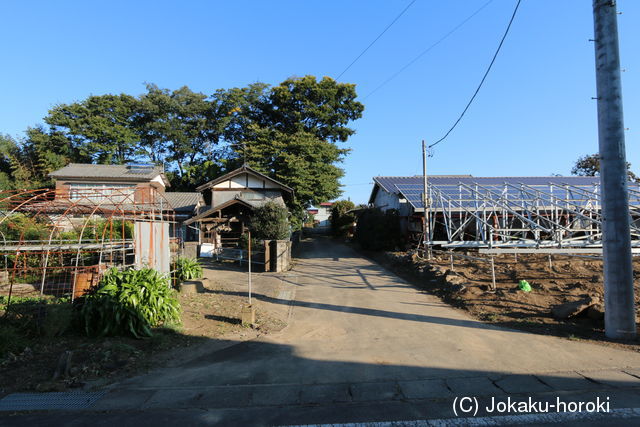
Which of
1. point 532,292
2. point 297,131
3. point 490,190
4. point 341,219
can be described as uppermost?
point 297,131

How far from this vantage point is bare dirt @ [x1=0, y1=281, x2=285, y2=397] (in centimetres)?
494

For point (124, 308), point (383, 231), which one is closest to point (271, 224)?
point (383, 231)

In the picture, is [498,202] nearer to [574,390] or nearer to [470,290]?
[470,290]

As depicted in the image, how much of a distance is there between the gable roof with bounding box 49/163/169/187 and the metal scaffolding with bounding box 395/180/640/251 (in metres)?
21.4

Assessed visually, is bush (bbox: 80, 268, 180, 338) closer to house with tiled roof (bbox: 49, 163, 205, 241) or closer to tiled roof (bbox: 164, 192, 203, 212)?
house with tiled roof (bbox: 49, 163, 205, 241)

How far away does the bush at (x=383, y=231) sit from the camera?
2162cm

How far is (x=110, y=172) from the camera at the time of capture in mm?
29406

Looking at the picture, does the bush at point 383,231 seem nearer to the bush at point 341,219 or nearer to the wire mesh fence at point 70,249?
the wire mesh fence at point 70,249

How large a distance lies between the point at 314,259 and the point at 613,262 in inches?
610

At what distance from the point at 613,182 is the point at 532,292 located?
11.8 feet

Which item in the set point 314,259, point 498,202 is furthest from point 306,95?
point 498,202

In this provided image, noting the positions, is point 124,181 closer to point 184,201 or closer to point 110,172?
point 110,172

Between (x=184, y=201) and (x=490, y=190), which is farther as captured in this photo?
(x=184, y=201)

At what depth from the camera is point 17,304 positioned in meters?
6.43
